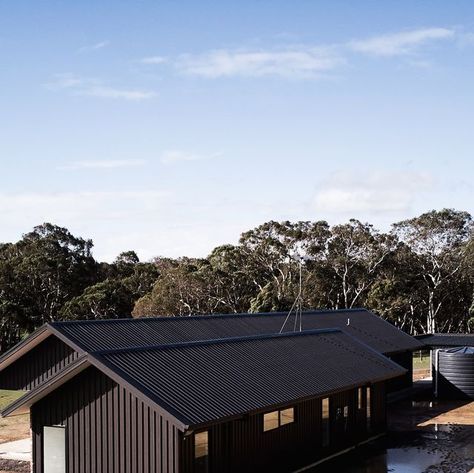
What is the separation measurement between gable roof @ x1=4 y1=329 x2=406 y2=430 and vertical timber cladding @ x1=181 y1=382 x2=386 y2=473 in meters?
0.69

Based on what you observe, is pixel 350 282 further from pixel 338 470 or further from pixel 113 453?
pixel 113 453

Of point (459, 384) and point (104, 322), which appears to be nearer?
point (104, 322)

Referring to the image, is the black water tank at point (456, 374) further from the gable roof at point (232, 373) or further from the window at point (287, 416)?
the window at point (287, 416)

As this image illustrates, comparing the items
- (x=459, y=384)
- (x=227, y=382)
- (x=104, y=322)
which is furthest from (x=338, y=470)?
(x=459, y=384)

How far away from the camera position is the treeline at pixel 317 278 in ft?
220

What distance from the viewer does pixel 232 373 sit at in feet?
69.0

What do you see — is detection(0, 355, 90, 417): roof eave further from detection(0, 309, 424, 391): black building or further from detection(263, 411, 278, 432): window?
detection(263, 411, 278, 432): window

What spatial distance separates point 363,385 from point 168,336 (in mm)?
7685

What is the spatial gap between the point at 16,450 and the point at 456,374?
20.3 meters

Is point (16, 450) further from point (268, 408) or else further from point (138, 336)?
point (268, 408)

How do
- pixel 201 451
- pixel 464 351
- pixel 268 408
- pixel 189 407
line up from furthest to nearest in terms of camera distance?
pixel 464 351 < pixel 268 408 < pixel 201 451 < pixel 189 407

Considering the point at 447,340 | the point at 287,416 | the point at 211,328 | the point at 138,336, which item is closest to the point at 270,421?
the point at 287,416

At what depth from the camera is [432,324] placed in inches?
2699

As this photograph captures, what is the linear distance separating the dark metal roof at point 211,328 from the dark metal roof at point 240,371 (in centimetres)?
406
